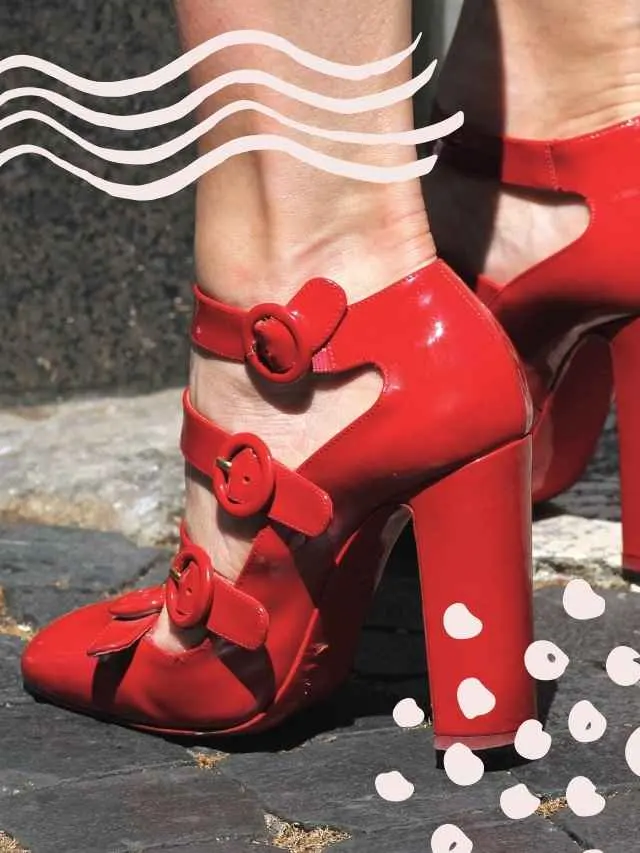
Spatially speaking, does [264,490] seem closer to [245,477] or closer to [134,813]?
[245,477]

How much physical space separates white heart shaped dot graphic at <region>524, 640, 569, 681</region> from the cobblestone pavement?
12mm

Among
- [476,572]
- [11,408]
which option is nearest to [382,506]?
[476,572]

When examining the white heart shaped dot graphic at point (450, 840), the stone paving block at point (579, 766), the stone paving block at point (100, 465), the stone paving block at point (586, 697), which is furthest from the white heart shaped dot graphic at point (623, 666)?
the stone paving block at point (100, 465)

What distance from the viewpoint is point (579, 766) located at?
1377 mm

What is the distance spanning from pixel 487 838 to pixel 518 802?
0.25 ft

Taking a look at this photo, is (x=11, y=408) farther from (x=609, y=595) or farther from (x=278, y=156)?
(x=278, y=156)

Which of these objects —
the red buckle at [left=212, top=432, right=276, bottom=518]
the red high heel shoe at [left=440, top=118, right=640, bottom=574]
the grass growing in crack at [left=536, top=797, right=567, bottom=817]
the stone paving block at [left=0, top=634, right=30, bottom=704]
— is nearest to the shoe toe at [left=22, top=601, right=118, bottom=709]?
the stone paving block at [left=0, top=634, right=30, bottom=704]

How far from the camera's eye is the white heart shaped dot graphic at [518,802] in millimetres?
1295

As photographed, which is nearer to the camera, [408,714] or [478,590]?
[478,590]

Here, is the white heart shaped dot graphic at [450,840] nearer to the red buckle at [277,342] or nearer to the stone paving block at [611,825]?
the stone paving block at [611,825]

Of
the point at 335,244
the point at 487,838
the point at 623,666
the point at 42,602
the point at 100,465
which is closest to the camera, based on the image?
the point at 487,838

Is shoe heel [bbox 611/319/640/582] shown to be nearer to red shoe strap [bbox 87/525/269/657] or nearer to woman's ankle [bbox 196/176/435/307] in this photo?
woman's ankle [bbox 196/176/435/307]

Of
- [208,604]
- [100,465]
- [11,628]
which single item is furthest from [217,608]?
[100,465]

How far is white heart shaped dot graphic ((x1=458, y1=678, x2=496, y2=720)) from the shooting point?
Result: 137cm
